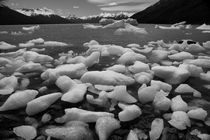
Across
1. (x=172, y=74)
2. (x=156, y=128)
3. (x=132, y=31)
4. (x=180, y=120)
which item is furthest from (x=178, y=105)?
(x=132, y=31)

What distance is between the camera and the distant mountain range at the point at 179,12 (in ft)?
244

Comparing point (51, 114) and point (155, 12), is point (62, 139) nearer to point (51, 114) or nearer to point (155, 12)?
point (51, 114)

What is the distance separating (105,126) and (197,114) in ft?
3.92

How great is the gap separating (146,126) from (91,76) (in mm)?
1592

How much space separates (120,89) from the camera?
3193mm

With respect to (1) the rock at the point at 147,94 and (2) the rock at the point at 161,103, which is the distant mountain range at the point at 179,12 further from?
(2) the rock at the point at 161,103

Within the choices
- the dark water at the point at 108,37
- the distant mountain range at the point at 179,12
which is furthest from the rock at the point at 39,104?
the distant mountain range at the point at 179,12

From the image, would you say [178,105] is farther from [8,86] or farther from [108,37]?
[108,37]

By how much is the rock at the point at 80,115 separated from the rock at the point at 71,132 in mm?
130

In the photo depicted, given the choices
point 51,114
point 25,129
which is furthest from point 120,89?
point 25,129

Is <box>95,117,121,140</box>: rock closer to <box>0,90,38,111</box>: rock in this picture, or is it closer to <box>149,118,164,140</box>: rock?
<box>149,118,164,140</box>: rock

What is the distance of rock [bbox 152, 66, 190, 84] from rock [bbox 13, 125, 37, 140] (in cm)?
259

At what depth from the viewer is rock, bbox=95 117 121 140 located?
2328mm

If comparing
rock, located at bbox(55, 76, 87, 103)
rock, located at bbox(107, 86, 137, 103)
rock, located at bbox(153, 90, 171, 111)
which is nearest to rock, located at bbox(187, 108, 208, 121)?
rock, located at bbox(153, 90, 171, 111)
